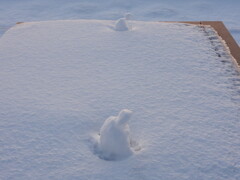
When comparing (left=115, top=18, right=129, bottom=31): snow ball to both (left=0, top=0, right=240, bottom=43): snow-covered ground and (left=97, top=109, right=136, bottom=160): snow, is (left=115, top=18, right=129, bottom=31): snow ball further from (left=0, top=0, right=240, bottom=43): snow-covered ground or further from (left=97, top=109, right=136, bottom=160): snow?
(left=0, top=0, right=240, bottom=43): snow-covered ground

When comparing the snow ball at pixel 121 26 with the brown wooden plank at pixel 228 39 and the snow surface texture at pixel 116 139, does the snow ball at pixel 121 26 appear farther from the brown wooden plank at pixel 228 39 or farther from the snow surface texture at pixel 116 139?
the snow surface texture at pixel 116 139

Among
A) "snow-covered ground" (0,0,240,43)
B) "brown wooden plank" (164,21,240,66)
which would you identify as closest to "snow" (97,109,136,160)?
"brown wooden plank" (164,21,240,66)

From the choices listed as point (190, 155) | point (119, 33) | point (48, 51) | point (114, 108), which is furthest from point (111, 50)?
point (190, 155)

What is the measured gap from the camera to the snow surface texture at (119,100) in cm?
155

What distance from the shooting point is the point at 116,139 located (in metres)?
1.60

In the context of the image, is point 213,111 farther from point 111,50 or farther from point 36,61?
point 36,61

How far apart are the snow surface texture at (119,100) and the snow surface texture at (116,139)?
0.05 m

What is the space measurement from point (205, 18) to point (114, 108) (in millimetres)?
4834

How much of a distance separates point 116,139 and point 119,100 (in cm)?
47

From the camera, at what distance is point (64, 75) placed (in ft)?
7.70

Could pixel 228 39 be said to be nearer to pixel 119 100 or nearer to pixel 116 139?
pixel 119 100

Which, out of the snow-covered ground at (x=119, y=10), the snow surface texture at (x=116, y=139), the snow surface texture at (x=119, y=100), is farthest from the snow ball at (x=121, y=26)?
the snow-covered ground at (x=119, y=10)

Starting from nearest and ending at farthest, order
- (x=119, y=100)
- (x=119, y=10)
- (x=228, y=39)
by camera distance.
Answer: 1. (x=119, y=100)
2. (x=228, y=39)
3. (x=119, y=10)

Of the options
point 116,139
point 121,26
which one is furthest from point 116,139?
point 121,26
